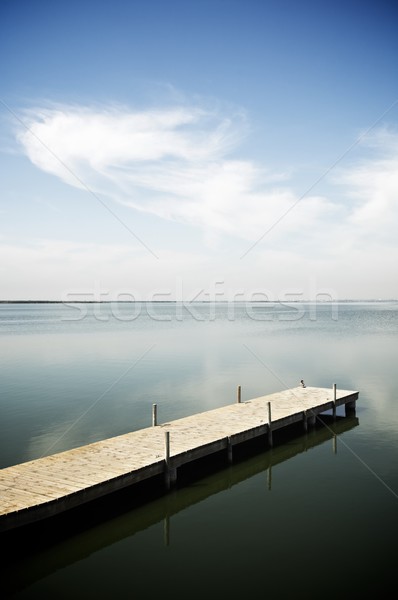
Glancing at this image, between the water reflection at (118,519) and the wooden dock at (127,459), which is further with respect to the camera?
the wooden dock at (127,459)

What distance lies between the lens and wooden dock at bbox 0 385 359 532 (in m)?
11.7

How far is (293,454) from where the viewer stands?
19109 mm

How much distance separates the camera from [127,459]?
48.3 feet

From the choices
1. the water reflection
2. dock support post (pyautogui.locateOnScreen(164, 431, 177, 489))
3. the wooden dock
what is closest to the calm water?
the water reflection

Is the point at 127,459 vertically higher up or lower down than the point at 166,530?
higher up

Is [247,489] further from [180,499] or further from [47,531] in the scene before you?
[47,531]

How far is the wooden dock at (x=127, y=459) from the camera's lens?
11742mm

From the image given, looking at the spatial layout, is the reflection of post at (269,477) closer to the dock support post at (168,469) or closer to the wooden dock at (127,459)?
the wooden dock at (127,459)

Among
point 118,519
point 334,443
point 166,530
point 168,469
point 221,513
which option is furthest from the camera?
point 334,443

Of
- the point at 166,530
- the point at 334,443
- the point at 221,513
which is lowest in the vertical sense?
the point at 166,530

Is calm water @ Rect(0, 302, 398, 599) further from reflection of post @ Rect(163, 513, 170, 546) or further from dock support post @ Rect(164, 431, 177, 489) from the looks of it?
dock support post @ Rect(164, 431, 177, 489)

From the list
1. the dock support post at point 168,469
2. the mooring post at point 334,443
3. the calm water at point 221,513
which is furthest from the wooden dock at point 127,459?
the mooring post at point 334,443

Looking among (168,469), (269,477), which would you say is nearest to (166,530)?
(168,469)

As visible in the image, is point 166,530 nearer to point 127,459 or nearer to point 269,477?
point 127,459
